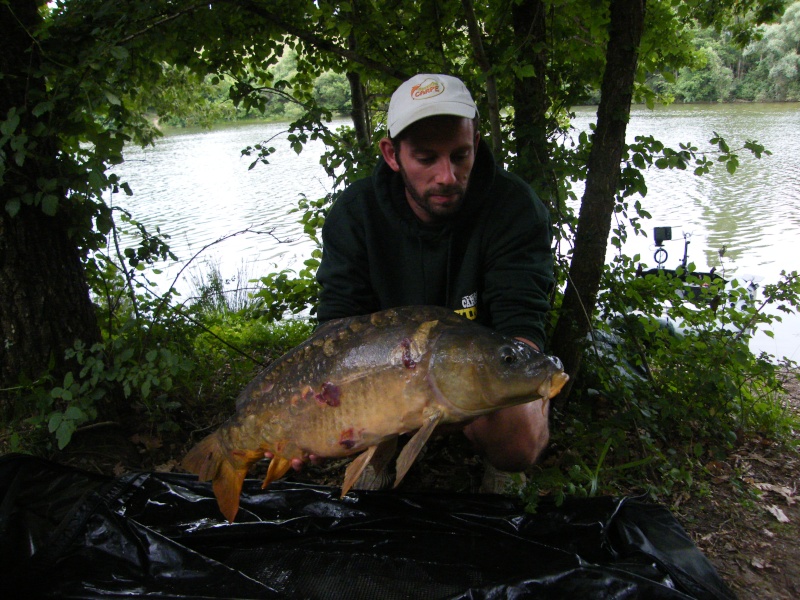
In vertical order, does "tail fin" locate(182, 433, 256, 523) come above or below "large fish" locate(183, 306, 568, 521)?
below

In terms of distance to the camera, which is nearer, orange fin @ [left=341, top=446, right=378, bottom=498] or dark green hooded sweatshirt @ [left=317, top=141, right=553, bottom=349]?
orange fin @ [left=341, top=446, right=378, bottom=498]

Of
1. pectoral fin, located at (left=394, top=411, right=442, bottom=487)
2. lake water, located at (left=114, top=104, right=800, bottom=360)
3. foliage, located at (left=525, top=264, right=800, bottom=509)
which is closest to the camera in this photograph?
pectoral fin, located at (left=394, top=411, right=442, bottom=487)

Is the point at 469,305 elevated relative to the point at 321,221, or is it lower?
lower

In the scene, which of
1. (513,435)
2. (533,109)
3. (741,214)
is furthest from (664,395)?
(741,214)

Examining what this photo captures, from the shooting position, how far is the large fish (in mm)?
1220

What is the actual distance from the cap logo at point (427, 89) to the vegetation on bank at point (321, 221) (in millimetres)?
487

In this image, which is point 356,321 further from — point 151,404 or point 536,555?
point 151,404

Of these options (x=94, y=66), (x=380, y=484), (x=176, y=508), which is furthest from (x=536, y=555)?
(x=94, y=66)

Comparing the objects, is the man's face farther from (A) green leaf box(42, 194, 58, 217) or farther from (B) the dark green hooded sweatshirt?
(A) green leaf box(42, 194, 58, 217)

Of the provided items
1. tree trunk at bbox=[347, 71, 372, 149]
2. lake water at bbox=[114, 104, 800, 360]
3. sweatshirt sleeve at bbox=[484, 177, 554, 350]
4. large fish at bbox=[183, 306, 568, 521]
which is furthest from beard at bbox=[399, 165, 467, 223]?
tree trunk at bbox=[347, 71, 372, 149]

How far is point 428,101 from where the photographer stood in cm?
157

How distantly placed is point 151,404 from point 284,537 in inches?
39.7

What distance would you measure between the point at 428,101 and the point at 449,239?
404 mm

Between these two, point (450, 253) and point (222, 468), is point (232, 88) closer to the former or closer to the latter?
point (450, 253)
